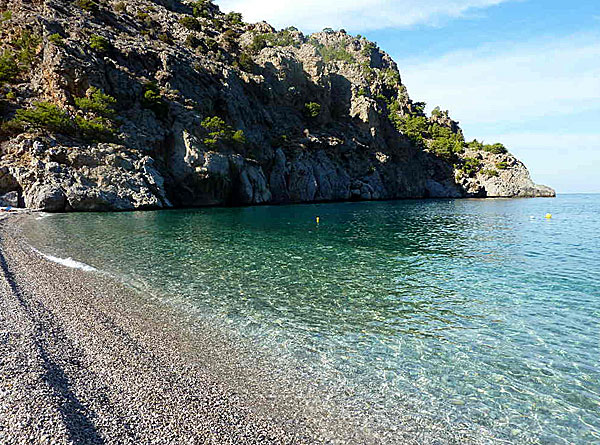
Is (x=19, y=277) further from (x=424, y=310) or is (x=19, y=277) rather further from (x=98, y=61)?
(x=98, y=61)

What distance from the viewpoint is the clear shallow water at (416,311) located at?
662 cm

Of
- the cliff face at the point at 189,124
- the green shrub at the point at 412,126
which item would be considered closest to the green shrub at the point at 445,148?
the cliff face at the point at 189,124

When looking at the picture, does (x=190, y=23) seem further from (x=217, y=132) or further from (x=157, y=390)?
(x=157, y=390)

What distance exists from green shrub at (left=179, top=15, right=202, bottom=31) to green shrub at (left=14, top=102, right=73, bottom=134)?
2030 inches

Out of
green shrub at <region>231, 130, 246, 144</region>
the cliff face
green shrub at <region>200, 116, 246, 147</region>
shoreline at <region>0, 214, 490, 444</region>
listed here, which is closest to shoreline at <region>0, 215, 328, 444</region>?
shoreline at <region>0, 214, 490, 444</region>

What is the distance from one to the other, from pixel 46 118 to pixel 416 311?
54.4 m

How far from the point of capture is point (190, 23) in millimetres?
87125

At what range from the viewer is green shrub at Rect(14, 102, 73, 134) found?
44.8 metres

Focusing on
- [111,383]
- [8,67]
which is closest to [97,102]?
[8,67]

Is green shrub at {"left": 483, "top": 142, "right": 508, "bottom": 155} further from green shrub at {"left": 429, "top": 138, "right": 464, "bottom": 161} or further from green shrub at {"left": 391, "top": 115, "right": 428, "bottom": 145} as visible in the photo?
green shrub at {"left": 391, "top": 115, "right": 428, "bottom": 145}

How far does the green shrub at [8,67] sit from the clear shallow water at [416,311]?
41.8 meters

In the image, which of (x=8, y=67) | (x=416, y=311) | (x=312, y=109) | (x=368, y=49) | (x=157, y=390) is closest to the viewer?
(x=157, y=390)

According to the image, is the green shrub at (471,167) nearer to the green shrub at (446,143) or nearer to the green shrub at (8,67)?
the green shrub at (446,143)

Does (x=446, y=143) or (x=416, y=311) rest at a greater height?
(x=446, y=143)
